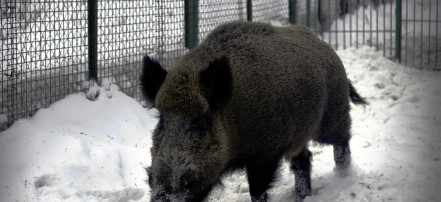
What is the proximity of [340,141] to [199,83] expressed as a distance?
81.8 inches

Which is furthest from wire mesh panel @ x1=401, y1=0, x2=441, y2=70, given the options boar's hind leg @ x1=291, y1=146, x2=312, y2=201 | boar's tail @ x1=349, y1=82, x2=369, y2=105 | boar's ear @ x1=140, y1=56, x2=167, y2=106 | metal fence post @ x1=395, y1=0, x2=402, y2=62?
boar's ear @ x1=140, y1=56, x2=167, y2=106

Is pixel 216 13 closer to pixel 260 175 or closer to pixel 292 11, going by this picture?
pixel 292 11

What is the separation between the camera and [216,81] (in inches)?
165

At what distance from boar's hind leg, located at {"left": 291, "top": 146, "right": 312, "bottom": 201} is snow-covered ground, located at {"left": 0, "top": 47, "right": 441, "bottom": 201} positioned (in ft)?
0.36

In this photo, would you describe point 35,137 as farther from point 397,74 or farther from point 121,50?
point 397,74

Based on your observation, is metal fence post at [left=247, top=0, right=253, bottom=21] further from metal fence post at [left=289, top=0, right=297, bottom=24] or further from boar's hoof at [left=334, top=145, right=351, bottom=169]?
boar's hoof at [left=334, top=145, right=351, bottom=169]

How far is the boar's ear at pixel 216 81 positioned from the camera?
4.14 meters

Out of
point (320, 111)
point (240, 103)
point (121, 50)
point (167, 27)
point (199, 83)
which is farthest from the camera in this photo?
point (167, 27)

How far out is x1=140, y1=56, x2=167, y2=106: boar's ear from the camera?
4348 mm

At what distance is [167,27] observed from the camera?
8102 millimetres

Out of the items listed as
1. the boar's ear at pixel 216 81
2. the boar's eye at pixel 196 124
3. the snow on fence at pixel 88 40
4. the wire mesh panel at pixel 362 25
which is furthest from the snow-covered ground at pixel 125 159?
the wire mesh panel at pixel 362 25

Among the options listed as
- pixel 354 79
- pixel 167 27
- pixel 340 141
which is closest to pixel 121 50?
pixel 167 27

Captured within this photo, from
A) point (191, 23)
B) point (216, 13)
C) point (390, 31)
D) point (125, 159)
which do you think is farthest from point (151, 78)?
point (390, 31)

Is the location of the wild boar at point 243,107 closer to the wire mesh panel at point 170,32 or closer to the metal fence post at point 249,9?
the wire mesh panel at point 170,32
